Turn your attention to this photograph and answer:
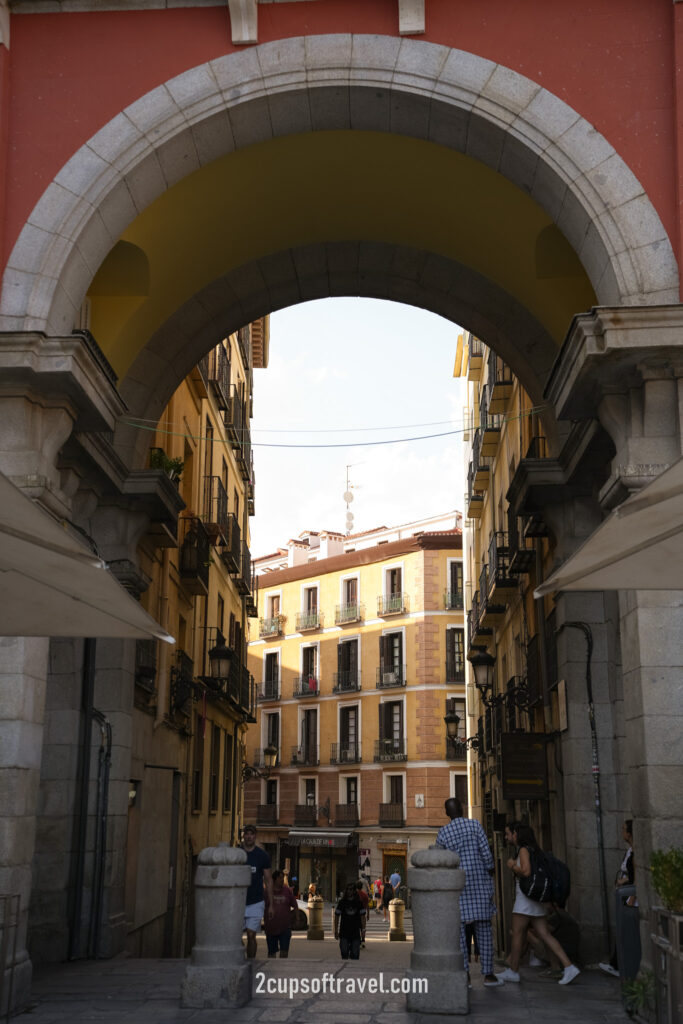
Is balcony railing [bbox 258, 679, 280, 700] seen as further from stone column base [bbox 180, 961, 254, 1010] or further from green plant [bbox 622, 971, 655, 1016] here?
green plant [bbox 622, 971, 655, 1016]

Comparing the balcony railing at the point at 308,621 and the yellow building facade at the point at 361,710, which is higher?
the balcony railing at the point at 308,621

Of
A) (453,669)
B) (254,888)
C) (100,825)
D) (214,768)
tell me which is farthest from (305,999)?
(453,669)

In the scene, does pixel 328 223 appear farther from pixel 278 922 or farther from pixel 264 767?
pixel 264 767

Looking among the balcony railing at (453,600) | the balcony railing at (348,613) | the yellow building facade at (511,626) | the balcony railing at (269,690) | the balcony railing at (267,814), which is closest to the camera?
the yellow building facade at (511,626)

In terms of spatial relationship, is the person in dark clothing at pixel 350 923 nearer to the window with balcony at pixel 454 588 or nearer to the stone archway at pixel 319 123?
the stone archway at pixel 319 123

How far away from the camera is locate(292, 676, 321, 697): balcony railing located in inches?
1948

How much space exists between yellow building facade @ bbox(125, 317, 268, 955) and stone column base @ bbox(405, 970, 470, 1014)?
7.03 meters

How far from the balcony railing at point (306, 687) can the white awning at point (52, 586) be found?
42841 mm

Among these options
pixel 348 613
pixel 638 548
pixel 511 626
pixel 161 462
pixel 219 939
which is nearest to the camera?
pixel 638 548

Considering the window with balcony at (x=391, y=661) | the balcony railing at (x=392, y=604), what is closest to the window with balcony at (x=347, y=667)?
the window with balcony at (x=391, y=661)

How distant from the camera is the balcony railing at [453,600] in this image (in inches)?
1823

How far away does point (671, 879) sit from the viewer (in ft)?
24.0

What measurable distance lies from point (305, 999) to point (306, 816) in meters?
39.6

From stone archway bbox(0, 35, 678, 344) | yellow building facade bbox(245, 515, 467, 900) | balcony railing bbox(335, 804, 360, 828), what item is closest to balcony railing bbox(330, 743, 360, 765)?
yellow building facade bbox(245, 515, 467, 900)
